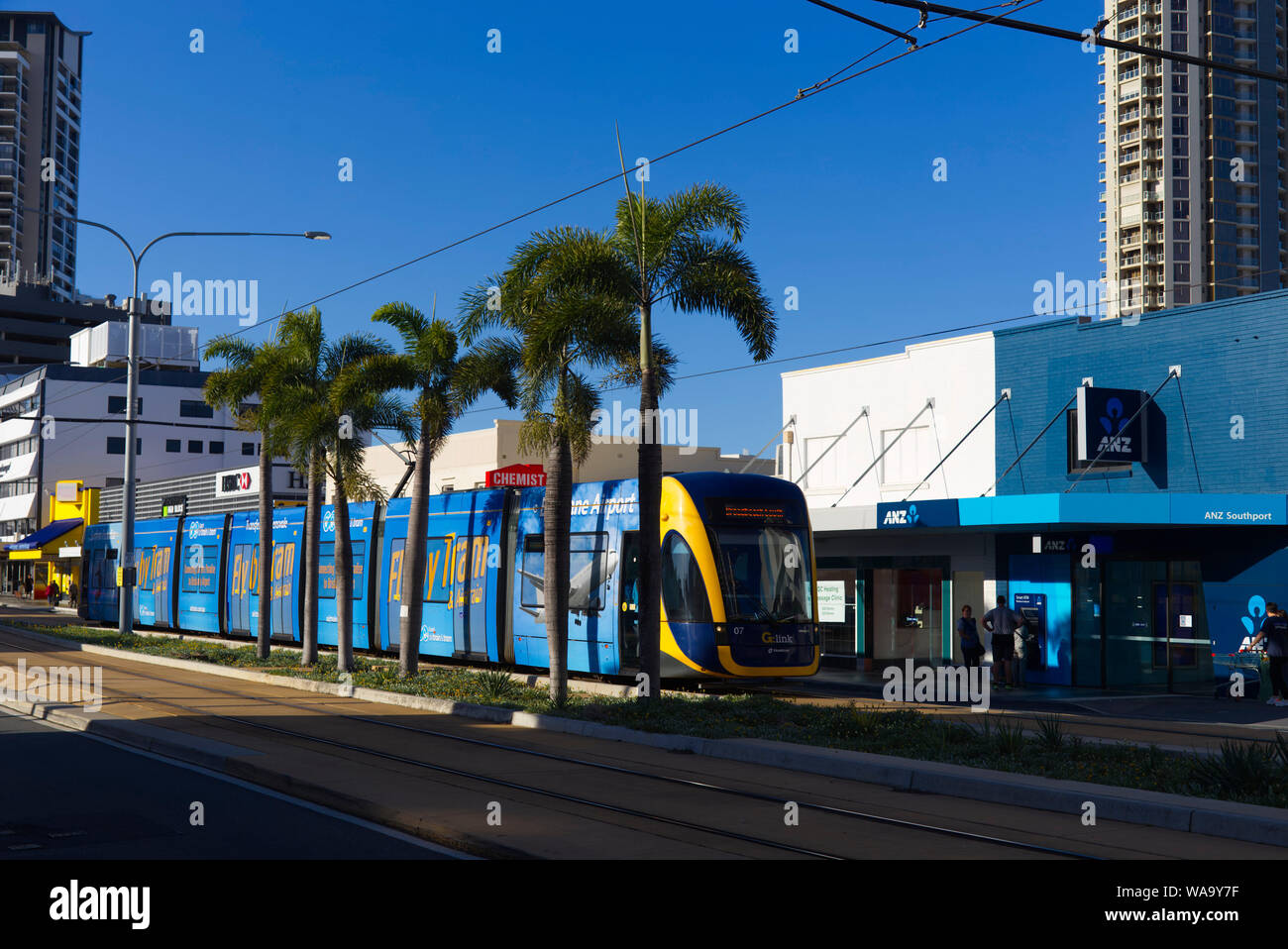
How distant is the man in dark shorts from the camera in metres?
23.9

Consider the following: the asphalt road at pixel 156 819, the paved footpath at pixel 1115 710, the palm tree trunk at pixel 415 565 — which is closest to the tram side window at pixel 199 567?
the palm tree trunk at pixel 415 565

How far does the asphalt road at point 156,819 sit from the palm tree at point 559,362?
6.99 m

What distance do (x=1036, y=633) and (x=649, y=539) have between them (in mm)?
11263

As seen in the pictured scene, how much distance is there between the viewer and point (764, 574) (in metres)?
19.7

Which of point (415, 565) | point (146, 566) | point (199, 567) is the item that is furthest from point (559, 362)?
point (146, 566)

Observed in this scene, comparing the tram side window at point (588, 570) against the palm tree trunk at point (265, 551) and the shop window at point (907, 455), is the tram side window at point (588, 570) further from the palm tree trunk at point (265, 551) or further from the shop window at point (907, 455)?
the shop window at point (907, 455)

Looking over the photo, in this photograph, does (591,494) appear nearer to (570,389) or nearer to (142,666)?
(570,389)

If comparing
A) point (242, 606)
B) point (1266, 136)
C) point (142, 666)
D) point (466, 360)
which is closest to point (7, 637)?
point (242, 606)

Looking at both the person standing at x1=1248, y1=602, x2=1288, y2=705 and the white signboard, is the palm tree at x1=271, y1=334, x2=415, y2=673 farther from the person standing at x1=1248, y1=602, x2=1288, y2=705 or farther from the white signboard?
the person standing at x1=1248, y1=602, x2=1288, y2=705

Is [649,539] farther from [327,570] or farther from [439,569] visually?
[327,570]

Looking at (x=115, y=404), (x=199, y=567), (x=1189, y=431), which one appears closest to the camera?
(x=1189, y=431)

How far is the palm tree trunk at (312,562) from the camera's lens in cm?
2558
